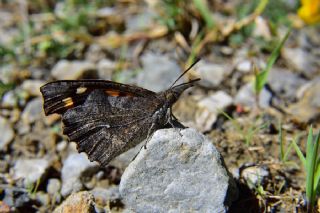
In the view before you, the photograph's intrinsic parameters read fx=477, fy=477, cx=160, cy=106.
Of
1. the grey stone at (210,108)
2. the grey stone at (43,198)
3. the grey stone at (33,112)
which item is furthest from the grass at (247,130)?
the grey stone at (33,112)

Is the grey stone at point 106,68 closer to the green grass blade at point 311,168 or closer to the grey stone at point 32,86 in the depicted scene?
the grey stone at point 32,86

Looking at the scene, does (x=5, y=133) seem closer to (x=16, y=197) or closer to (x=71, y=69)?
(x=16, y=197)

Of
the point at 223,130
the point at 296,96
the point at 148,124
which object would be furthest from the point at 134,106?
the point at 296,96

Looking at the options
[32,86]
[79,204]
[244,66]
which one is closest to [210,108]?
[244,66]

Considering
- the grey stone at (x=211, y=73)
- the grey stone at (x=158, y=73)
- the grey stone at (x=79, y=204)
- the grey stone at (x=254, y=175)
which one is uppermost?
the grey stone at (x=158, y=73)

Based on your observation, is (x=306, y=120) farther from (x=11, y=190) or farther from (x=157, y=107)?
(x=11, y=190)

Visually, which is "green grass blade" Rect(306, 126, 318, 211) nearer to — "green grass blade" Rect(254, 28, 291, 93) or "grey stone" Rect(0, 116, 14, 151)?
"green grass blade" Rect(254, 28, 291, 93)
